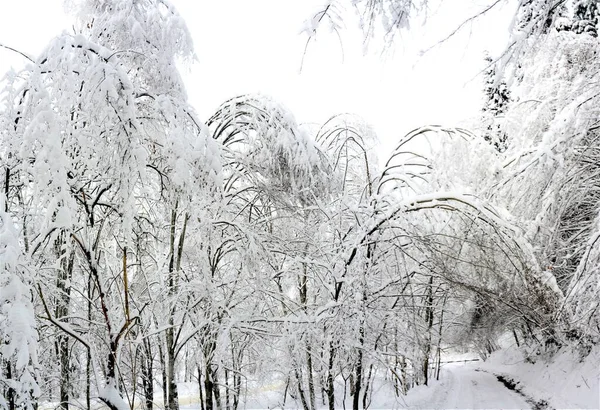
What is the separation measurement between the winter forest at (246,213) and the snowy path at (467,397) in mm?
2655

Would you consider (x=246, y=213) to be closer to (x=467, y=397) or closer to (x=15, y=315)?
(x=15, y=315)

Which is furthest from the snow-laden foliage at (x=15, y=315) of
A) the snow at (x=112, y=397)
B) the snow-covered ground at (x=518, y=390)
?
the snow-covered ground at (x=518, y=390)

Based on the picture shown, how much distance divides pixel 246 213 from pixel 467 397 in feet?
34.4

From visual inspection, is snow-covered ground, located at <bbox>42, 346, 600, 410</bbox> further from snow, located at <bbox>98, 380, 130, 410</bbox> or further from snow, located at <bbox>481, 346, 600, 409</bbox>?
snow, located at <bbox>98, 380, 130, 410</bbox>

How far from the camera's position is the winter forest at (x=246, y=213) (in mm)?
2998

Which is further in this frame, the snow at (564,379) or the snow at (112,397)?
→ the snow at (564,379)

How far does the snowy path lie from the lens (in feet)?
39.7

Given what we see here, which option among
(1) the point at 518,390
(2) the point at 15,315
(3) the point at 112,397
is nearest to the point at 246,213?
(3) the point at 112,397

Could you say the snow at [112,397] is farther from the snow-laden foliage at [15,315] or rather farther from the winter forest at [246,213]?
the snow-laden foliage at [15,315]

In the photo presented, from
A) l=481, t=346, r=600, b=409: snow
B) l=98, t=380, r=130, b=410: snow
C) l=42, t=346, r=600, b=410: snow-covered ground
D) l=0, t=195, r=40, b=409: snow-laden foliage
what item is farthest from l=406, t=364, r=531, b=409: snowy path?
l=0, t=195, r=40, b=409: snow-laden foliage

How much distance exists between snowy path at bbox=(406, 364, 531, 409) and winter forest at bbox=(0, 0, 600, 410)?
2.66 meters

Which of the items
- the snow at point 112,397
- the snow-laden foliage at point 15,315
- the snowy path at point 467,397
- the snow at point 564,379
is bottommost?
the snowy path at point 467,397

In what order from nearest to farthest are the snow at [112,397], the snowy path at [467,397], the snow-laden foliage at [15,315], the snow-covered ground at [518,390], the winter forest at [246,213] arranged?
1. the snow-laden foliage at [15,315]
2. the winter forest at [246,213]
3. the snow at [112,397]
4. the snow-covered ground at [518,390]
5. the snowy path at [467,397]

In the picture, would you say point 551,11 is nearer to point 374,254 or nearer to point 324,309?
point 324,309
